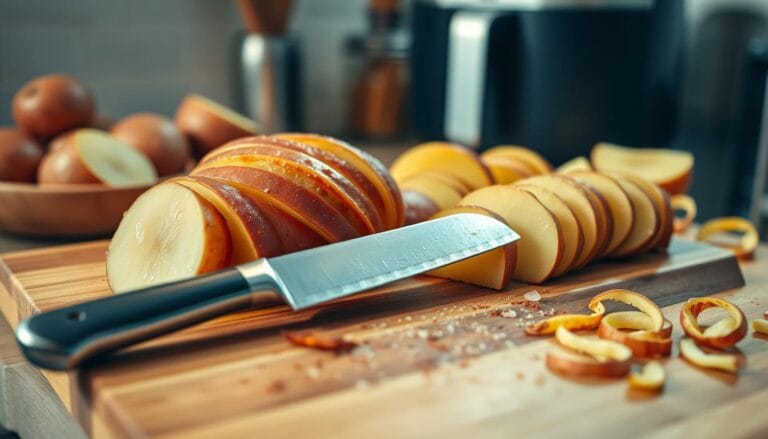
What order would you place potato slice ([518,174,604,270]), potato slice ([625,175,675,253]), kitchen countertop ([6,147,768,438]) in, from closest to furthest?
kitchen countertop ([6,147,768,438]), potato slice ([518,174,604,270]), potato slice ([625,175,675,253])

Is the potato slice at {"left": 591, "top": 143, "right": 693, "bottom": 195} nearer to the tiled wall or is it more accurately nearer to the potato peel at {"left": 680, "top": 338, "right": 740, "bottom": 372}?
the potato peel at {"left": 680, "top": 338, "right": 740, "bottom": 372}

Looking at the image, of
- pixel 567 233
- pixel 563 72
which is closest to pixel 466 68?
pixel 563 72

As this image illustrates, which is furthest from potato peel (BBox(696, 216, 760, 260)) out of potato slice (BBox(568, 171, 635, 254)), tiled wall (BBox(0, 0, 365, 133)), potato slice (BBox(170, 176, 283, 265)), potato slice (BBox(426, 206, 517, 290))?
tiled wall (BBox(0, 0, 365, 133))

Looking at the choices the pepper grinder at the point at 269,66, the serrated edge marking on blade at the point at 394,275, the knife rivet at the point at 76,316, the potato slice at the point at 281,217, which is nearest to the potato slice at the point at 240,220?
the potato slice at the point at 281,217

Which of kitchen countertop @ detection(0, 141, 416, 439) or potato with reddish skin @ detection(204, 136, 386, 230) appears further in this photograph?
potato with reddish skin @ detection(204, 136, 386, 230)

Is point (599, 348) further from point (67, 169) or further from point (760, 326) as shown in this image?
point (67, 169)
